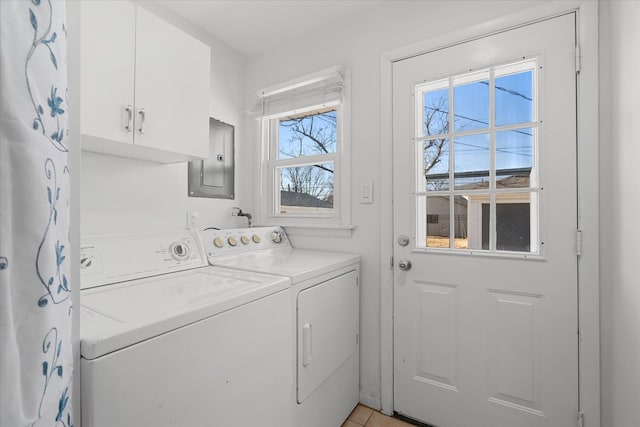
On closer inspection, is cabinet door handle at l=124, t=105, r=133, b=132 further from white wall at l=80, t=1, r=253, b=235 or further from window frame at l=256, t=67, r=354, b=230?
window frame at l=256, t=67, r=354, b=230

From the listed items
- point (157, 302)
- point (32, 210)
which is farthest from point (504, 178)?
point (32, 210)

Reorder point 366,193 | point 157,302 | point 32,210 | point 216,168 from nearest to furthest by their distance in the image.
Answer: point 32,210 → point 157,302 → point 366,193 → point 216,168

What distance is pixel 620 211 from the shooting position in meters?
1.22

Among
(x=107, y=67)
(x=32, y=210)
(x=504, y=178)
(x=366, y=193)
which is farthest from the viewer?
(x=366, y=193)

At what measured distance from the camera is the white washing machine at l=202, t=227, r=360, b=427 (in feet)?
4.71

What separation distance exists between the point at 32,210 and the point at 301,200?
6.54ft

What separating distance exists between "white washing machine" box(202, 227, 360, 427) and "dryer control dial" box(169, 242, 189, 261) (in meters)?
0.14

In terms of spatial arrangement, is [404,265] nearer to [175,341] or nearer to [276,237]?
[276,237]

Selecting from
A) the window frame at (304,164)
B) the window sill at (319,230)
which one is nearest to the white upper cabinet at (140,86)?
the window frame at (304,164)

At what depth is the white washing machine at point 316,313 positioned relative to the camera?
144 cm

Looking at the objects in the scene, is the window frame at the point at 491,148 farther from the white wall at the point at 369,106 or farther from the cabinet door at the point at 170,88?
the cabinet door at the point at 170,88

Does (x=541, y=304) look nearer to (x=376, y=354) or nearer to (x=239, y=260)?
(x=376, y=354)

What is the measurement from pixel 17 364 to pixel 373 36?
221 cm

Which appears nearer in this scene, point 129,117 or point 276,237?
point 129,117
